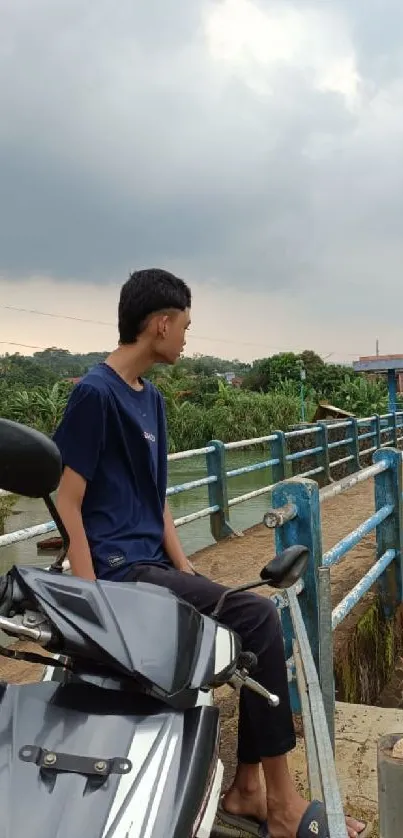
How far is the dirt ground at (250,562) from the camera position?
9.26 feet

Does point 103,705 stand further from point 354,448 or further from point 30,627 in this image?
point 354,448

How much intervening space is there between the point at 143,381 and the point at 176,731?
1.14m

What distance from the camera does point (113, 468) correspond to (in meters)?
1.88

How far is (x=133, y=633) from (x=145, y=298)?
3.26ft

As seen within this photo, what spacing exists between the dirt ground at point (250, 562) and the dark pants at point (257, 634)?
0.64 metres

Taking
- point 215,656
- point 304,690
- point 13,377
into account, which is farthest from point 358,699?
point 13,377

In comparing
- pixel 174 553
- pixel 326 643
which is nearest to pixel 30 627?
pixel 174 553

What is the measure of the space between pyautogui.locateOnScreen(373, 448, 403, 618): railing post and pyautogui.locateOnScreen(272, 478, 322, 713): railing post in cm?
148

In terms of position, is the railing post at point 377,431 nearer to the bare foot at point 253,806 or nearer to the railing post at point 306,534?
the railing post at point 306,534

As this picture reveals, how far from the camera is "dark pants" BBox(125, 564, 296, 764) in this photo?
5.63 feet

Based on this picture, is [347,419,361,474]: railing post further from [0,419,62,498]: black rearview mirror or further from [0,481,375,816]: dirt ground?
[0,419,62,498]: black rearview mirror

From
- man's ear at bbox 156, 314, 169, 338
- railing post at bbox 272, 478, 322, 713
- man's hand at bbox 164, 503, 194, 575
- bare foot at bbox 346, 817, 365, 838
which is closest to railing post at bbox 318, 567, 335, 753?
railing post at bbox 272, 478, 322, 713

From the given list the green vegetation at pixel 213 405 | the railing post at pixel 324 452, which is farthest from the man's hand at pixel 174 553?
the green vegetation at pixel 213 405

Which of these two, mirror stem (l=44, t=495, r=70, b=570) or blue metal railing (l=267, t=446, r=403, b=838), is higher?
mirror stem (l=44, t=495, r=70, b=570)
